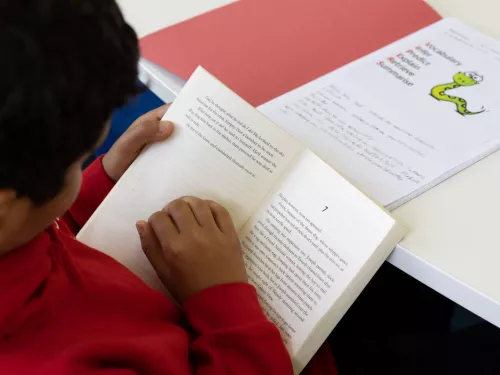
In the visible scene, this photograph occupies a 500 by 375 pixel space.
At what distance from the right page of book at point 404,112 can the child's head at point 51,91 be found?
26cm

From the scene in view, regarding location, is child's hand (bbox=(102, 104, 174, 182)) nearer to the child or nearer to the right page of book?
the child

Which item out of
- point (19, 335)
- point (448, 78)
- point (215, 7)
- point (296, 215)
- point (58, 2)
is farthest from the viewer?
point (215, 7)

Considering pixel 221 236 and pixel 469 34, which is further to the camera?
pixel 469 34

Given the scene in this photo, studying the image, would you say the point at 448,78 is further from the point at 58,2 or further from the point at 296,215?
the point at 58,2

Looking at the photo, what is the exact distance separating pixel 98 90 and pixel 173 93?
1.01ft

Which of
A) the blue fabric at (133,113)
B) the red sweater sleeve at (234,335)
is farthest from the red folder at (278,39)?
the red sweater sleeve at (234,335)

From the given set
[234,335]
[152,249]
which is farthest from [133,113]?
[234,335]

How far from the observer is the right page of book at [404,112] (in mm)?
600

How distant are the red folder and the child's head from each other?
11.9 inches

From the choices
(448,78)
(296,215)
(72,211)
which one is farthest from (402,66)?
(72,211)

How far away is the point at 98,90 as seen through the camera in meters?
0.39

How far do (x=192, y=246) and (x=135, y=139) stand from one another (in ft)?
0.46

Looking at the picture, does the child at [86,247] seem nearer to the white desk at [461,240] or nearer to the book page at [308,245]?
the book page at [308,245]

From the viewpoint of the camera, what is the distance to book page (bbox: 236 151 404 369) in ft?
1.80
